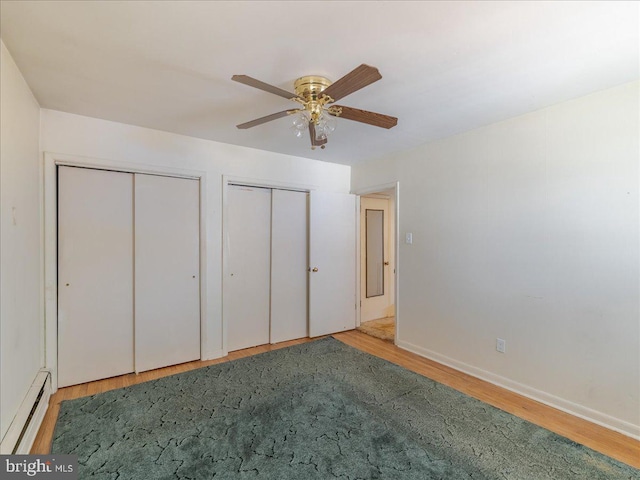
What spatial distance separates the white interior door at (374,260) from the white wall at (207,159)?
3.22 ft

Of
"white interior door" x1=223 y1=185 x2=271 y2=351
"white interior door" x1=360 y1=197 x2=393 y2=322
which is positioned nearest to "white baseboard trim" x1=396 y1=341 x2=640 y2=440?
"white interior door" x1=360 y1=197 x2=393 y2=322

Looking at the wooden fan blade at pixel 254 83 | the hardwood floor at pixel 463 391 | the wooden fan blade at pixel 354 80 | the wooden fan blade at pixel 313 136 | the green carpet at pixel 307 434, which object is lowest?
the hardwood floor at pixel 463 391

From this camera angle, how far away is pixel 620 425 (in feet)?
6.78

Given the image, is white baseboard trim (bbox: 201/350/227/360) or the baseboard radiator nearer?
the baseboard radiator

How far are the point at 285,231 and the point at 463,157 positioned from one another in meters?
2.21

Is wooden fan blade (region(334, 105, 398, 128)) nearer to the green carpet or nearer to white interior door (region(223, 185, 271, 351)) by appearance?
white interior door (region(223, 185, 271, 351))

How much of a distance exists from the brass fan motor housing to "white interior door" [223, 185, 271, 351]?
181cm

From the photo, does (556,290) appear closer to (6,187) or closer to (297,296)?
(297,296)

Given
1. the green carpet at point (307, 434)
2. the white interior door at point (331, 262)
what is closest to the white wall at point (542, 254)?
the green carpet at point (307, 434)

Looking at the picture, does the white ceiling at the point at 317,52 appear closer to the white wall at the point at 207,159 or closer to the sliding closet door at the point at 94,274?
the white wall at the point at 207,159

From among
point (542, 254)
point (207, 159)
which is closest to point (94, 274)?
point (207, 159)

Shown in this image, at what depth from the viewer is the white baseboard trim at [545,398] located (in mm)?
2063

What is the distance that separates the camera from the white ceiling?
55.6 inches

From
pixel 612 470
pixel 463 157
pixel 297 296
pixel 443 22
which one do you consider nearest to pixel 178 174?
pixel 297 296
